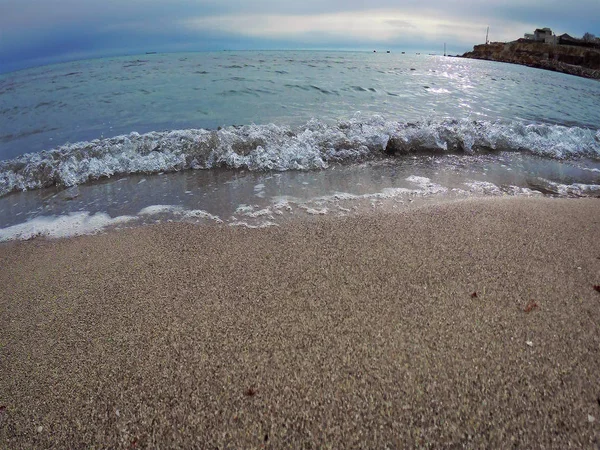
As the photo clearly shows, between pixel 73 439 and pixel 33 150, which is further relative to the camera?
pixel 33 150

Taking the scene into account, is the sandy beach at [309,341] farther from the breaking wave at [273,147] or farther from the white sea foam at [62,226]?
the breaking wave at [273,147]

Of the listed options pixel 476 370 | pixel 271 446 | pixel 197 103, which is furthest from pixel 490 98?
pixel 271 446

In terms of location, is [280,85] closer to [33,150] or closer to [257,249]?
[33,150]

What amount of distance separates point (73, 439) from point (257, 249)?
1.61 m

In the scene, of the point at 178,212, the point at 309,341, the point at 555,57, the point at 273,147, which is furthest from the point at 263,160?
the point at 555,57

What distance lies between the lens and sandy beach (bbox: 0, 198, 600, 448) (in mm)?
1389

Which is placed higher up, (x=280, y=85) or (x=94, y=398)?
(x=280, y=85)

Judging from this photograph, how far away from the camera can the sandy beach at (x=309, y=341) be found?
139 cm

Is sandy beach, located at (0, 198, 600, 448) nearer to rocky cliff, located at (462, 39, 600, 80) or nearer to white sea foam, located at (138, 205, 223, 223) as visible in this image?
white sea foam, located at (138, 205, 223, 223)

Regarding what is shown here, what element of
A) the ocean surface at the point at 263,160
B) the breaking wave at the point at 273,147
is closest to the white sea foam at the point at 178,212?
the ocean surface at the point at 263,160

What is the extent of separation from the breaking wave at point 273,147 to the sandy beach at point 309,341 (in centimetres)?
249

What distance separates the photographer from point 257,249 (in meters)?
2.73

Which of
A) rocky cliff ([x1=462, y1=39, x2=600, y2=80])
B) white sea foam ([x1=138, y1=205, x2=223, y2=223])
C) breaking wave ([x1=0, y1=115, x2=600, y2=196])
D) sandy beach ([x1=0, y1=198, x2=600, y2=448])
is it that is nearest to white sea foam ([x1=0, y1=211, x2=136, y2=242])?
white sea foam ([x1=138, y1=205, x2=223, y2=223])

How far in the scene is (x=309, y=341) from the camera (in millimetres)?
1771
